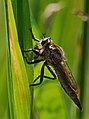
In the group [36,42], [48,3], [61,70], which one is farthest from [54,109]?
[48,3]

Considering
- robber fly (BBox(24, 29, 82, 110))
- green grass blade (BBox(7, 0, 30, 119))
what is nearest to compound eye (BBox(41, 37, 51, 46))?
robber fly (BBox(24, 29, 82, 110))

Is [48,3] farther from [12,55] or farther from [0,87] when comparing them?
[12,55]

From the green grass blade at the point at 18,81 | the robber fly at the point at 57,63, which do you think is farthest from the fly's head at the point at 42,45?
the green grass blade at the point at 18,81

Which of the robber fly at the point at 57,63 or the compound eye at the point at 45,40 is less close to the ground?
the compound eye at the point at 45,40

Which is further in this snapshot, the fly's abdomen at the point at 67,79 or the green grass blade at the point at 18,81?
the fly's abdomen at the point at 67,79

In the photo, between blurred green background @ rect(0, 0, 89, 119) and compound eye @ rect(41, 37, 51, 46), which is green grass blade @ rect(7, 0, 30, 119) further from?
compound eye @ rect(41, 37, 51, 46)

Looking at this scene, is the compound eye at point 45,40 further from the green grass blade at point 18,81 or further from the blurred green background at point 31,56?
the green grass blade at point 18,81

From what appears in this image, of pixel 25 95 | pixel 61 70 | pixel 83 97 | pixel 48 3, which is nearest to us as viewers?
pixel 25 95
